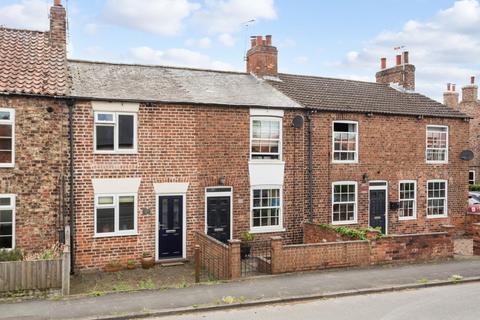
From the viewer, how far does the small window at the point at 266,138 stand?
55.5 ft

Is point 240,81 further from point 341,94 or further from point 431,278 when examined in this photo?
point 431,278

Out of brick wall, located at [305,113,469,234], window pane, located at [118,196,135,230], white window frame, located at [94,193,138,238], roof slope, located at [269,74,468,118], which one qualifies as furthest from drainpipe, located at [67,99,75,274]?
brick wall, located at [305,113,469,234]

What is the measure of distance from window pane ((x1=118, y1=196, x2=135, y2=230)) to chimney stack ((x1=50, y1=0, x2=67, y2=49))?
6883 mm

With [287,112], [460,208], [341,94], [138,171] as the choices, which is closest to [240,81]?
[287,112]

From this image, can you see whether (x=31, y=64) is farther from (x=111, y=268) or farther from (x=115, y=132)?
(x=111, y=268)

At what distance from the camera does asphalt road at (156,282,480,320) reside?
967 centimetres

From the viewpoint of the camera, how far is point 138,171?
1511cm

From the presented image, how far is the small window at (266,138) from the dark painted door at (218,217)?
214cm

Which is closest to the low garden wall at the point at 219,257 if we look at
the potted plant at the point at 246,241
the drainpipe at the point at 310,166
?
the potted plant at the point at 246,241

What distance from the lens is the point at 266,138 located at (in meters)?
17.1

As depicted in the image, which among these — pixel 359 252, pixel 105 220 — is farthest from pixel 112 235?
pixel 359 252

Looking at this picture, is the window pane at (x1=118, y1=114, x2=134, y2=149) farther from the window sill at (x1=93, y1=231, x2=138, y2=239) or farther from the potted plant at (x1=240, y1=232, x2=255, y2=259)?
the potted plant at (x1=240, y1=232, x2=255, y2=259)

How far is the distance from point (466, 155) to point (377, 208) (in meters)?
5.51

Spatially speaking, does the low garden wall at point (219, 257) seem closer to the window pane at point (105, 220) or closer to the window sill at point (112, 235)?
the window sill at point (112, 235)
